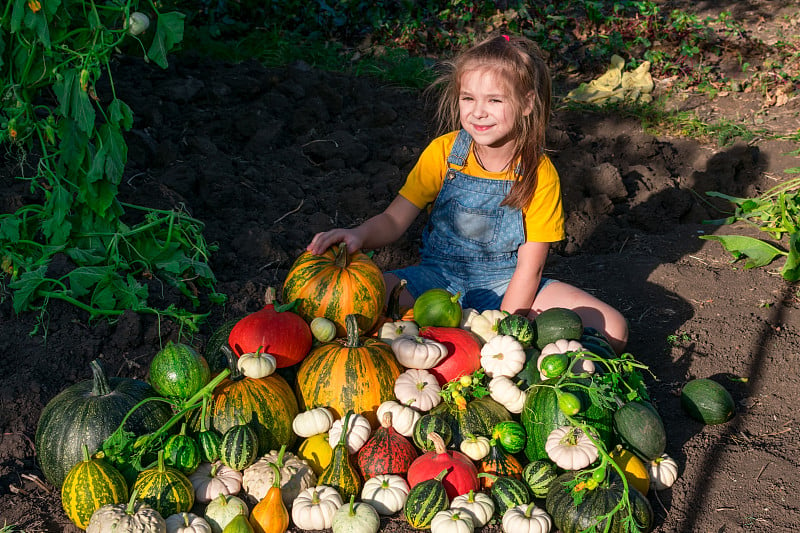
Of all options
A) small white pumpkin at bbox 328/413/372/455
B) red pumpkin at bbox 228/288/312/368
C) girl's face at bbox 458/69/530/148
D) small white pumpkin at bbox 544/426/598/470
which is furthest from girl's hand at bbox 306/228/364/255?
small white pumpkin at bbox 544/426/598/470

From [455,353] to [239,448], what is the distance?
1.01 m

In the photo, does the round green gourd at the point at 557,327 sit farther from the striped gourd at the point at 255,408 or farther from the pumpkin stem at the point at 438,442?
the striped gourd at the point at 255,408

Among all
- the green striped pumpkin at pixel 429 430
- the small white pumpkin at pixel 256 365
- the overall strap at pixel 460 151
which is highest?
the overall strap at pixel 460 151

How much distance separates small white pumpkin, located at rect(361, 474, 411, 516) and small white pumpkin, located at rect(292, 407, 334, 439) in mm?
295

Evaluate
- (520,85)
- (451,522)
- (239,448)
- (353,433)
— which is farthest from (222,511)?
(520,85)

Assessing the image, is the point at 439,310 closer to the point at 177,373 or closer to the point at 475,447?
the point at 475,447

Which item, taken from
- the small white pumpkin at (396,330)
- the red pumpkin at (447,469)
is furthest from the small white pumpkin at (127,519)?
the small white pumpkin at (396,330)

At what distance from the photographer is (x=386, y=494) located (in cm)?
283

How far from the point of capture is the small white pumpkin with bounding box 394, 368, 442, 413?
10.2ft

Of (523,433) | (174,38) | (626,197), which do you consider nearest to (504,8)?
(626,197)

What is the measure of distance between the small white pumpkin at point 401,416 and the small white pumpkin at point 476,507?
1.25 feet

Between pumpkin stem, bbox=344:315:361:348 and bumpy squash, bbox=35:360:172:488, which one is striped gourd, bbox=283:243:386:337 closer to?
pumpkin stem, bbox=344:315:361:348

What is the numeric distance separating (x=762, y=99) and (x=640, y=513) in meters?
5.95

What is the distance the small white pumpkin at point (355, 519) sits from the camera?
2.66 meters
